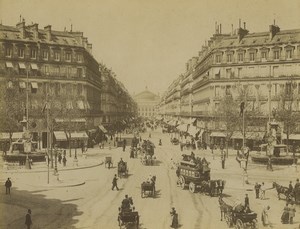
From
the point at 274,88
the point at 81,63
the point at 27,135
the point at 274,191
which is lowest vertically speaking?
the point at 274,191

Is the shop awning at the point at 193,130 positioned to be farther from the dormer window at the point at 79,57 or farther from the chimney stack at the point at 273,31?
the dormer window at the point at 79,57

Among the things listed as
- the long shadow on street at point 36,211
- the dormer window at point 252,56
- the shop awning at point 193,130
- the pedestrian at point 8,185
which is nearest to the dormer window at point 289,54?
the dormer window at point 252,56

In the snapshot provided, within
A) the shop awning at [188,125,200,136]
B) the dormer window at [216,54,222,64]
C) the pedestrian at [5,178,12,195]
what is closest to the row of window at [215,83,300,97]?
the dormer window at [216,54,222,64]

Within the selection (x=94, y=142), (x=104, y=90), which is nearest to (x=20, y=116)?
(x=94, y=142)

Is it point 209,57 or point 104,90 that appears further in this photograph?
point 104,90

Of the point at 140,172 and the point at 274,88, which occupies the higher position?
the point at 274,88

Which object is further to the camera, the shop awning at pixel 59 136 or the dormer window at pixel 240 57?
the dormer window at pixel 240 57

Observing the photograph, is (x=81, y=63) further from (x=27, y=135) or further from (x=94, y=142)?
(x=27, y=135)

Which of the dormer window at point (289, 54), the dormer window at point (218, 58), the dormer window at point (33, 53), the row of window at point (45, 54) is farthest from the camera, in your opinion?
the dormer window at point (218, 58)

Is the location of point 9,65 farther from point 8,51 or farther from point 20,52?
point 20,52
